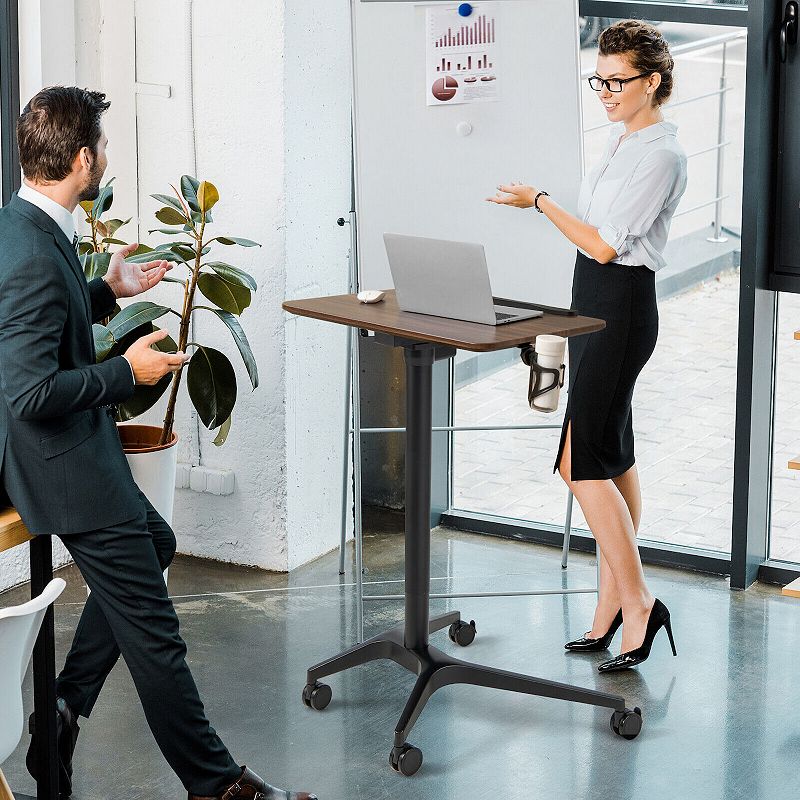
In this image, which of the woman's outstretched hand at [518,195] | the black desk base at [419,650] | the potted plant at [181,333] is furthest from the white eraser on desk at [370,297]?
the potted plant at [181,333]

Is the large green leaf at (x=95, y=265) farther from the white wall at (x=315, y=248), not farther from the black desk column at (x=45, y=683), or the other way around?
the black desk column at (x=45, y=683)

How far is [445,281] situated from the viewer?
120 inches

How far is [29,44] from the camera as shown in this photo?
13.8 ft

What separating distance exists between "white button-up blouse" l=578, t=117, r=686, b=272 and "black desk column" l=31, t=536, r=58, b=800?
5.44ft

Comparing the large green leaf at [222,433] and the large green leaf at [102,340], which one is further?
the large green leaf at [222,433]

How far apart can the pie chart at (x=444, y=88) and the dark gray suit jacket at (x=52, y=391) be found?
4.87ft

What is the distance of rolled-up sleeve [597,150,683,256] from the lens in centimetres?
339

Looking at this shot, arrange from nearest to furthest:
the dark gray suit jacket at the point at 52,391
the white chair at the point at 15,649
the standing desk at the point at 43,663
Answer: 1. the white chair at the point at 15,649
2. the dark gray suit jacket at the point at 52,391
3. the standing desk at the point at 43,663

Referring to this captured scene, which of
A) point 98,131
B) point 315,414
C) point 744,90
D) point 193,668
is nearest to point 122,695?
point 193,668

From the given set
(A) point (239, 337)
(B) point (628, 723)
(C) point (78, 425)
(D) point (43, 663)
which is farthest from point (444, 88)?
(D) point (43, 663)

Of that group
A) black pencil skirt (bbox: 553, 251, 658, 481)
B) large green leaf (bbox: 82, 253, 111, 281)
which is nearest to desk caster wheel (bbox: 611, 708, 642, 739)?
black pencil skirt (bbox: 553, 251, 658, 481)

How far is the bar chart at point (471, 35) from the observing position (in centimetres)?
377

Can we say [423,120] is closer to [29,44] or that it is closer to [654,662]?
[29,44]

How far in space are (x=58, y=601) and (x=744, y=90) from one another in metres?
2.70
